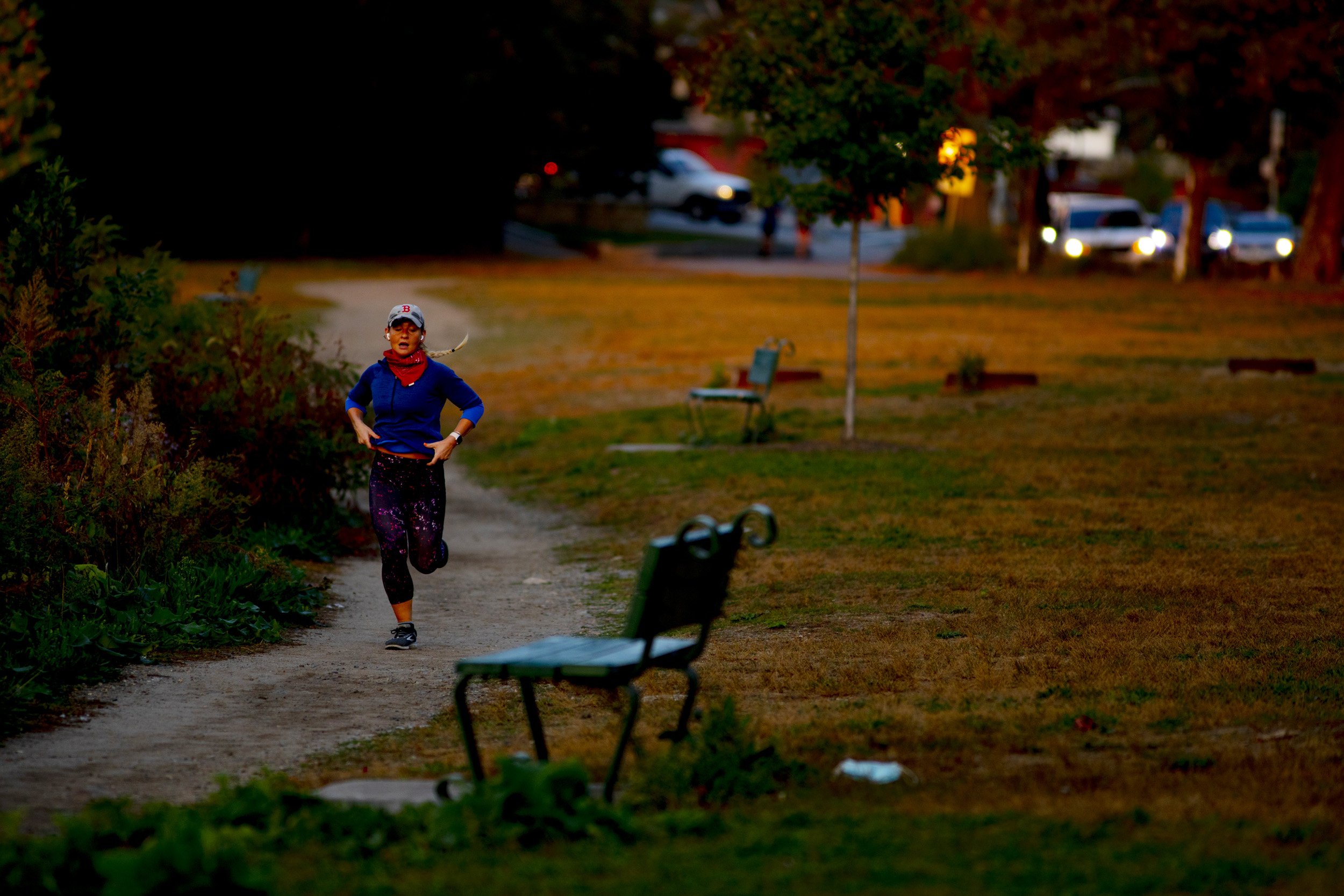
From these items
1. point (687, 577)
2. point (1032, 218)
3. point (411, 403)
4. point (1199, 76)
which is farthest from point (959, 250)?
point (687, 577)

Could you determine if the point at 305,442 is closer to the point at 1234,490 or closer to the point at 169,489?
the point at 169,489

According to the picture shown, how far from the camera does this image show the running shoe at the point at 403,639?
839cm

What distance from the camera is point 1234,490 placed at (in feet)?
40.9

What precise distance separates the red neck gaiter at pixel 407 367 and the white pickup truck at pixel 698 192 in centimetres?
5475

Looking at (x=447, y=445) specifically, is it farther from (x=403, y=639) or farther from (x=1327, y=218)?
(x=1327, y=218)

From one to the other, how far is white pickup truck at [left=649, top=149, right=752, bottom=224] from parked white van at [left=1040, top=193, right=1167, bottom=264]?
16505 millimetres

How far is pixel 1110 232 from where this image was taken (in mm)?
47094

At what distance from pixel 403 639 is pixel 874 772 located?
3.68m

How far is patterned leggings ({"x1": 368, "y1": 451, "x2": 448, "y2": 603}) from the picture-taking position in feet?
27.6

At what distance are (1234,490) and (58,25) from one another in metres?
36.6

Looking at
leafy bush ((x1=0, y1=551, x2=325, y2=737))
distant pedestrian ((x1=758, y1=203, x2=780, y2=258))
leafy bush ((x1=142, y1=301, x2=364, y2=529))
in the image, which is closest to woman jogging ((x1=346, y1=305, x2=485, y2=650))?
leafy bush ((x1=0, y1=551, x2=325, y2=737))

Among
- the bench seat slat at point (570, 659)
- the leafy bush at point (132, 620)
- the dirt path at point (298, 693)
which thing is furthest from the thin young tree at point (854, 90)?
the bench seat slat at point (570, 659)

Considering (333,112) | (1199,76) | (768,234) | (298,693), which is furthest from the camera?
(768,234)

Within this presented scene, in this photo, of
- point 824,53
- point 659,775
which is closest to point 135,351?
point 824,53
